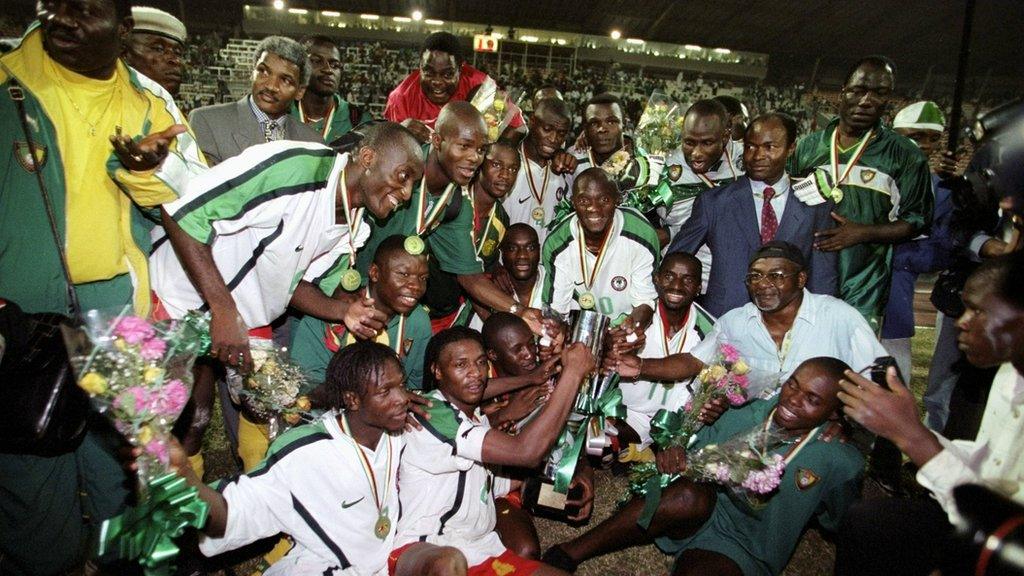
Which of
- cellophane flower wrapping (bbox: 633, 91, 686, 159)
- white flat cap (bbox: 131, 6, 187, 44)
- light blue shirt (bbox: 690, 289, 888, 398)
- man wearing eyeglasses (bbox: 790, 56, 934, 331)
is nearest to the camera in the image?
light blue shirt (bbox: 690, 289, 888, 398)

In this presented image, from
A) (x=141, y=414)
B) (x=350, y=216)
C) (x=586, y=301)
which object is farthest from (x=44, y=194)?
(x=586, y=301)

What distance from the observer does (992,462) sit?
7.62 ft

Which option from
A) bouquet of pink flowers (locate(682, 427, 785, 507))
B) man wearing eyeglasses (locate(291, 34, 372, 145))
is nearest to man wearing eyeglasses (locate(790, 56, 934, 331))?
bouquet of pink flowers (locate(682, 427, 785, 507))

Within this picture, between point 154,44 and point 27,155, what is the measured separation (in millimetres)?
2107

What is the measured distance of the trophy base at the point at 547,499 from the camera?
11.5ft

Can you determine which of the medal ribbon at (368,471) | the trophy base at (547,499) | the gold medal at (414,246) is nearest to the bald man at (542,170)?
the gold medal at (414,246)

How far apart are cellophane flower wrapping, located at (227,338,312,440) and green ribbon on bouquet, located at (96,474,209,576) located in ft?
3.23

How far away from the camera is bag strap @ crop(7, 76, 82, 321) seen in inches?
102

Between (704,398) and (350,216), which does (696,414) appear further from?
(350,216)

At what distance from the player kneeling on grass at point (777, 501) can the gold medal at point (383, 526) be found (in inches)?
47.8

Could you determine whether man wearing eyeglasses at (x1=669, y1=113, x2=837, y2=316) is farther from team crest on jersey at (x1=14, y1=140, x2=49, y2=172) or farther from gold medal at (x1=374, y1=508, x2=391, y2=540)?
team crest on jersey at (x1=14, y1=140, x2=49, y2=172)

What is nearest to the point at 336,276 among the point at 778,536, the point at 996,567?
the point at 778,536

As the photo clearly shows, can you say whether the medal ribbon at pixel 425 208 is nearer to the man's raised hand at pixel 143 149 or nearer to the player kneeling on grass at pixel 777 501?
the man's raised hand at pixel 143 149

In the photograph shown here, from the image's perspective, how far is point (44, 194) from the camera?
8.68 feet
